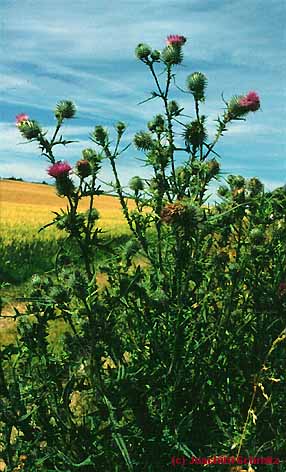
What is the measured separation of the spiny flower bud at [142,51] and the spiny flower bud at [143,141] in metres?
0.34

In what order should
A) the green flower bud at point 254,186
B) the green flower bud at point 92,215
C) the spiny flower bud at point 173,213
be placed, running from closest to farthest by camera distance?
1. the spiny flower bud at point 173,213
2. the green flower bud at point 92,215
3. the green flower bud at point 254,186

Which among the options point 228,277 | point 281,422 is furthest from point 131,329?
point 281,422

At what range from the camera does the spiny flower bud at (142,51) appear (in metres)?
2.85

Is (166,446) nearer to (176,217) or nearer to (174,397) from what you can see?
(174,397)

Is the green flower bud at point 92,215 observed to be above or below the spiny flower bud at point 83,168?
below

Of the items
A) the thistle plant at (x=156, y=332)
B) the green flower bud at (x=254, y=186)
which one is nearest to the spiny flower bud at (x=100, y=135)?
the thistle plant at (x=156, y=332)

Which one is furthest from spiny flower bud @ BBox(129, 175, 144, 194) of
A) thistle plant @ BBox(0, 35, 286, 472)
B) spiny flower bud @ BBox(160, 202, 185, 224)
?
spiny flower bud @ BBox(160, 202, 185, 224)

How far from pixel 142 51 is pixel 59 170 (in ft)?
2.77

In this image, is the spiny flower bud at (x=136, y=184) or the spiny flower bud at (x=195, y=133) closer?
the spiny flower bud at (x=195, y=133)

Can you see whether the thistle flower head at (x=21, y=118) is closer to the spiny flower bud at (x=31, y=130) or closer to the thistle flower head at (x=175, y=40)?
the spiny flower bud at (x=31, y=130)

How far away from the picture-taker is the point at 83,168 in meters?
2.36

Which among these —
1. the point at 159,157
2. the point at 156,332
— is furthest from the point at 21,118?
the point at 156,332

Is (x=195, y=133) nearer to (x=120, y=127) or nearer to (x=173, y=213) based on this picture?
(x=120, y=127)

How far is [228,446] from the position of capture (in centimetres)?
256
